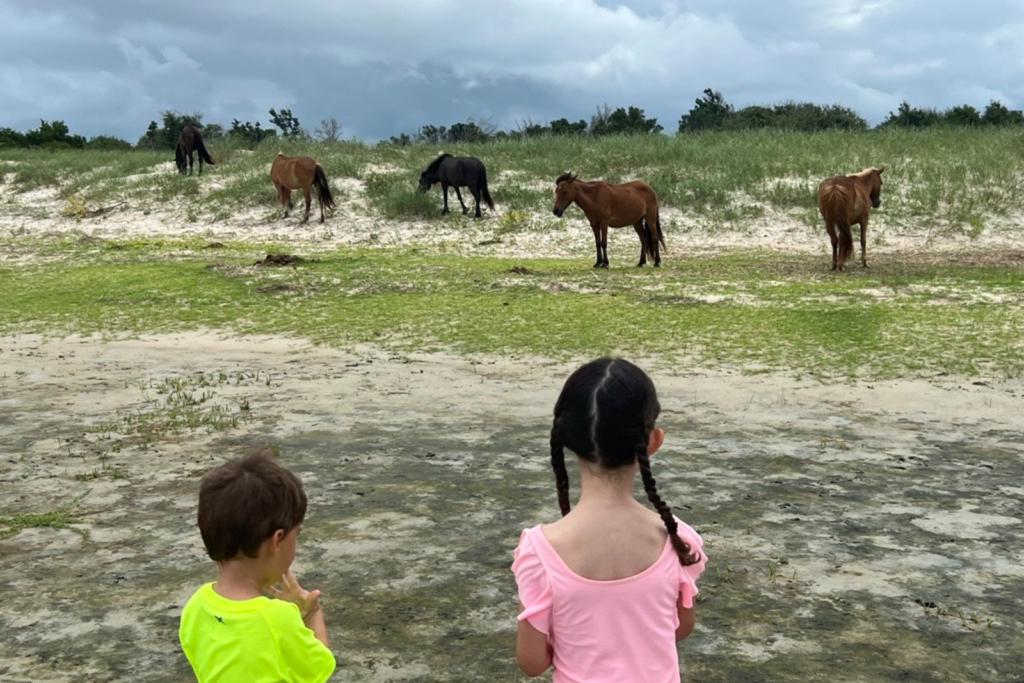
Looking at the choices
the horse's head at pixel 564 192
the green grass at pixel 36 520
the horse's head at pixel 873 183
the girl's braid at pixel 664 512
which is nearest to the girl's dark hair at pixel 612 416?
the girl's braid at pixel 664 512

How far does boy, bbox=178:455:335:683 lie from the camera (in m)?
2.08

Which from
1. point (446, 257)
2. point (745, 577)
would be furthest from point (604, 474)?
point (446, 257)

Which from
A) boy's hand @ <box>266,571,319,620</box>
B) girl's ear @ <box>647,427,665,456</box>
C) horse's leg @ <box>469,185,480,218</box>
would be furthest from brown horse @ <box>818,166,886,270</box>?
boy's hand @ <box>266,571,319,620</box>

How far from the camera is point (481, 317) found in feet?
36.6

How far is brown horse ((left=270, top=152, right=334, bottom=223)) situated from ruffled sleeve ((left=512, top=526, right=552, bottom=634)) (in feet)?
68.1

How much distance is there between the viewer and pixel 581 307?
1173cm

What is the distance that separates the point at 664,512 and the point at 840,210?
1371 centimetres

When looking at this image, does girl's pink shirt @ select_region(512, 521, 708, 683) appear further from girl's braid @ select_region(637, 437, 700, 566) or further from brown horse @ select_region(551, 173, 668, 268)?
brown horse @ select_region(551, 173, 668, 268)

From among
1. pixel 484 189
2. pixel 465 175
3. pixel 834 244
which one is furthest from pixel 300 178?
pixel 834 244

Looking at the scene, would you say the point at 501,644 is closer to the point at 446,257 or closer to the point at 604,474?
the point at 604,474

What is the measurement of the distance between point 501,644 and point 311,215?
20.7 m

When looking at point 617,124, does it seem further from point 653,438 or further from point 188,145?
point 653,438

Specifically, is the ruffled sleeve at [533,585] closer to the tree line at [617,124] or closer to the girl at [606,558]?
the girl at [606,558]

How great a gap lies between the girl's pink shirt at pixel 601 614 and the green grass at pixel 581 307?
258 inches
